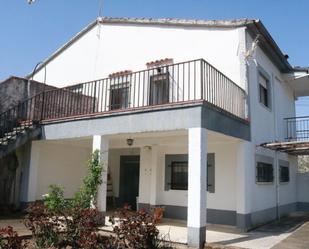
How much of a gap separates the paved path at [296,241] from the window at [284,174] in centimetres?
420

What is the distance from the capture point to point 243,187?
437 inches

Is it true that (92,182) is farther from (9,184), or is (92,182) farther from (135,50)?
(135,50)

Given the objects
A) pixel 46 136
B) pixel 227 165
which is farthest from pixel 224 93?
pixel 46 136

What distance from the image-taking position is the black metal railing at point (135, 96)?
36.5ft

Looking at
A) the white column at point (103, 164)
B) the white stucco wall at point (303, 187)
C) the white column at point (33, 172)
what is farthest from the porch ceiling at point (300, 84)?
the white column at point (33, 172)

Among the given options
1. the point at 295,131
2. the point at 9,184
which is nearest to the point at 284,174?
the point at 295,131

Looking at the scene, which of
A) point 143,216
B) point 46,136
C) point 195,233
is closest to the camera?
point 143,216

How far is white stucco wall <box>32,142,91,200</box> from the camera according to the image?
13922 millimetres

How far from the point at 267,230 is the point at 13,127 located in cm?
981

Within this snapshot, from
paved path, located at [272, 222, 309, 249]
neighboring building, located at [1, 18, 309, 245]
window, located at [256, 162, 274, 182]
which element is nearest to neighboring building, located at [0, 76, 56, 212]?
neighboring building, located at [1, 18, 309, 245]

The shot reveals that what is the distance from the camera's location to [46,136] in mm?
12797

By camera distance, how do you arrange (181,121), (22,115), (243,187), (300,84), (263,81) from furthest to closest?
(300,84) < (263,81) < (22,115) < (243,187) < (181,121)

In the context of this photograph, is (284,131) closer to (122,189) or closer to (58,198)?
(122,189)

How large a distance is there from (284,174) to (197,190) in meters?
9.33
